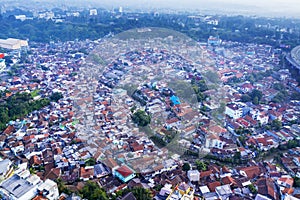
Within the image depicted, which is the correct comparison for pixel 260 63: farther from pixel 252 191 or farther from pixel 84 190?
pixel 84 190

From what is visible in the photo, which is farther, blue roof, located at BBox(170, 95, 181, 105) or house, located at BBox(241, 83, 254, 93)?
house, located at BBox(241, 83, 254, 93)

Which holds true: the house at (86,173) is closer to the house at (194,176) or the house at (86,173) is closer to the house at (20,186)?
the house at (20,186)

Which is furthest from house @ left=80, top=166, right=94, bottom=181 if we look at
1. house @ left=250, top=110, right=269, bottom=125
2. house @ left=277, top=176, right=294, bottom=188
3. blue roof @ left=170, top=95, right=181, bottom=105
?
house @ left=250, top=110, right=269, bottom=125

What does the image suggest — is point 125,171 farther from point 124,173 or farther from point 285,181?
point 285,181

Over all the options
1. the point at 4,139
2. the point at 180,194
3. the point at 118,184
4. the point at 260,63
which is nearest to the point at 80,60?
the point at 4,139

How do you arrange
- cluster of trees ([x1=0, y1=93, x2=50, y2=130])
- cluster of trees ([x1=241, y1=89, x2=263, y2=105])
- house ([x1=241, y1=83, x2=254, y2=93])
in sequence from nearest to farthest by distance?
cluster of trees ([x1=0, y1=93, x2=50, y2=130]) → cluster of trees ([x1=241, y1=89, x2=263, y2=105]) → house ([x1=241, y1=83, x2=254, y2=93])

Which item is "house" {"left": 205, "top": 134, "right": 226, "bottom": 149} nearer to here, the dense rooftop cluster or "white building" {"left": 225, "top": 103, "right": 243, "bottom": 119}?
the dense rooftop cluster
